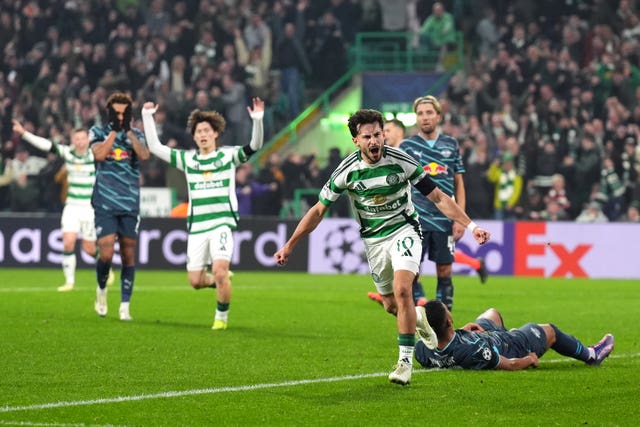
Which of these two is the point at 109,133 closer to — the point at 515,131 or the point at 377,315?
the point at 377,315

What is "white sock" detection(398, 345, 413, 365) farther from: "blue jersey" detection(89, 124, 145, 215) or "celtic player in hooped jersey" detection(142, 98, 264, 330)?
"blue jersey" detection(89, 124, 145, 215)

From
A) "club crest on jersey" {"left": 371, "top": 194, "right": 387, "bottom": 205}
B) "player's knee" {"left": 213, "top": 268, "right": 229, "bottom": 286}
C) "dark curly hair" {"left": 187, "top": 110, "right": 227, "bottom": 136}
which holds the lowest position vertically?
"player's knee" {"left": 213, "top": 268, "right": 229, "bottom": 286}

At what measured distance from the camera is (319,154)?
3247 cm

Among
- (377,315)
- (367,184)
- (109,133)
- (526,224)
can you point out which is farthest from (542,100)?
(367,184)

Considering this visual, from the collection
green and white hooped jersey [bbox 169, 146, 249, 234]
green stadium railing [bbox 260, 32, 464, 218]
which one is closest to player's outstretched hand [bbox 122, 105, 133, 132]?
green and white hooped jersey [bbox 169, 146, 249, 234]

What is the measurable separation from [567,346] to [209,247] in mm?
5154

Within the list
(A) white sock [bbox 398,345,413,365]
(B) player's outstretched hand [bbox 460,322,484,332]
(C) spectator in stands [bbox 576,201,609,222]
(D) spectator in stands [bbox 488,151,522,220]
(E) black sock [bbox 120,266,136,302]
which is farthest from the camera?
(D) spectator in stands [bbox 488,151,522,220]

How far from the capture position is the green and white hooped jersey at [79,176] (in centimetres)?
2030

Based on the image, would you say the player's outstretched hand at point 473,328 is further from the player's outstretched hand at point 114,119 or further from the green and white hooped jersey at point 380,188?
the player's outstretched hand at point 114,119

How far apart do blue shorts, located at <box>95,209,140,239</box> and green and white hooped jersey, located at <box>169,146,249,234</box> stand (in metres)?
1.03

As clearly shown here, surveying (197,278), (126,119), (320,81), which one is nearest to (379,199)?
(197,278)

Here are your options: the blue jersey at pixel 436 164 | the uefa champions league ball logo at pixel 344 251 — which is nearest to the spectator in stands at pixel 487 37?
the uefa champions league ball logo at pixel 344 251

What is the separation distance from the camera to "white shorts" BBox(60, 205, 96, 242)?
20625 mm

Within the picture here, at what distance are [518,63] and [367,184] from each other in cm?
1963
